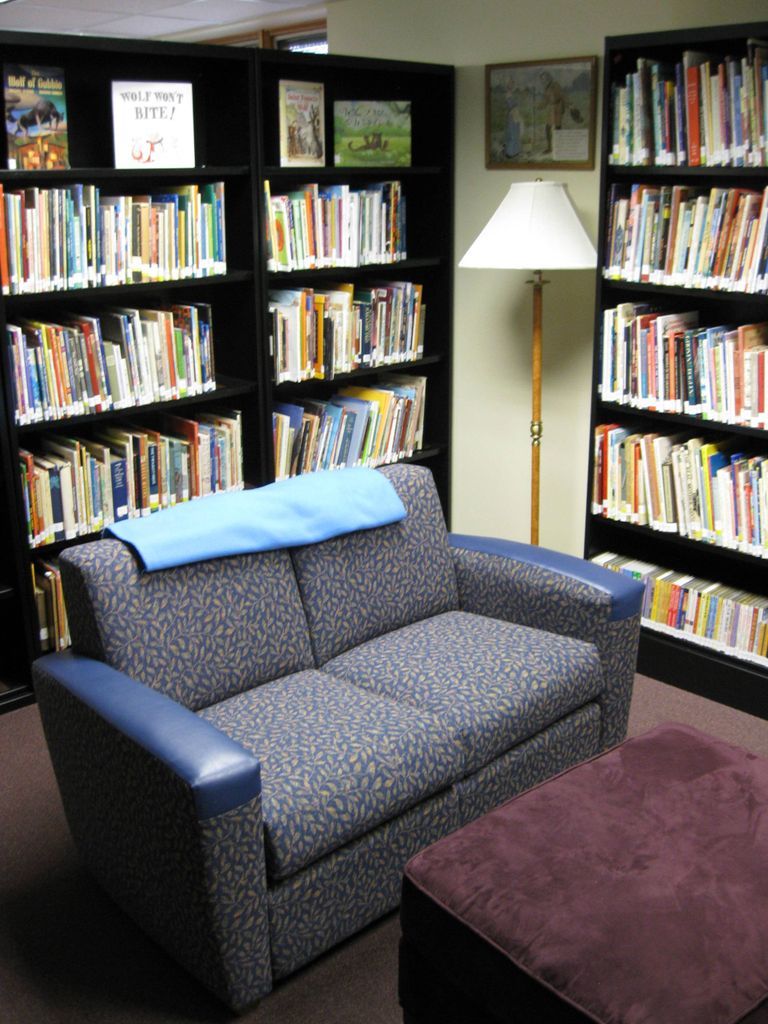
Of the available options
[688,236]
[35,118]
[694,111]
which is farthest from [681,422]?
[35,118]

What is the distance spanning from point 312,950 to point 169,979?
30 centimetres

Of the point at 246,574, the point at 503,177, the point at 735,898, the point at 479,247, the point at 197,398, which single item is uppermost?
the point at 503,177

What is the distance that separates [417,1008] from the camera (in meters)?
1.93

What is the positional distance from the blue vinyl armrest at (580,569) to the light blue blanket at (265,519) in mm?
307

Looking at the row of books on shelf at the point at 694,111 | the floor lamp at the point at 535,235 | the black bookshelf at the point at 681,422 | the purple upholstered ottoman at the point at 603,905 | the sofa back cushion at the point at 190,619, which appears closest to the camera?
the purple upholstered ottoman at the point at 603,905

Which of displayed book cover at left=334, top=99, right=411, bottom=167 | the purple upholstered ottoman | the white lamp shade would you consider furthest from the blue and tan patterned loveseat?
displayed book cover at left=334, top=99, right=411, bottom=167

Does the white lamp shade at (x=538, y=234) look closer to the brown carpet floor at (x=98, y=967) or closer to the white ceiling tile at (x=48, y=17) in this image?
the brown carpet floor at (x=98, y=967)

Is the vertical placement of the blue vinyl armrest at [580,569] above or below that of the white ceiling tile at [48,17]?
below

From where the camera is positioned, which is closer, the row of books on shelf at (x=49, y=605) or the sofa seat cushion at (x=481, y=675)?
the sofa seat cushion at (x=481, y=675)

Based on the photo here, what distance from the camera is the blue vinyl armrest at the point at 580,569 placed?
108 inches

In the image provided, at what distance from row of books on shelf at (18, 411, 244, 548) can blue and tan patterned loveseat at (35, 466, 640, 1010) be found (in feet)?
2.90

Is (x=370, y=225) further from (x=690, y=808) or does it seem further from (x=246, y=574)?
(x=690, y=808)

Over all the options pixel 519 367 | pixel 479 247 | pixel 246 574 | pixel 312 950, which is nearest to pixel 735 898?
pixel 312 950

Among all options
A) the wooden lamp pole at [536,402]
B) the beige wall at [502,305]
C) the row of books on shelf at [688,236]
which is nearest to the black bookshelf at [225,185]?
the beige wall at [502,305]
